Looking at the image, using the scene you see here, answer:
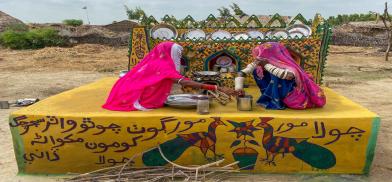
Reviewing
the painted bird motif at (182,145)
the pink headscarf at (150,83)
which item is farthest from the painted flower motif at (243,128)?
the pink headscarf at (150,83)

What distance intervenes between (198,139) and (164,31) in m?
3.23

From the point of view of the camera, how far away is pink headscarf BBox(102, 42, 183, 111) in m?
4.12

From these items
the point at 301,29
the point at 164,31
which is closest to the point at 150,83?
the point at 164,31

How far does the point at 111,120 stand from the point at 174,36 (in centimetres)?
317

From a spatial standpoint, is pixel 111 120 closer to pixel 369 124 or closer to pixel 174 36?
pixel 369 124

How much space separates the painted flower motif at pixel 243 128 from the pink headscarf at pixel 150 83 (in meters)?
0.81

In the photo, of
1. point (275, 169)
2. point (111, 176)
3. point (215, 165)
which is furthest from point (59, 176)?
point (275, 169)

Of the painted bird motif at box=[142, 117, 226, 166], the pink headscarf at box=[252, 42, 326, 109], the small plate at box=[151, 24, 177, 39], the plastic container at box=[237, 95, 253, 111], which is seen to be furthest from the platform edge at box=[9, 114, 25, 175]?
the small plate at box=[151, 24, 177, 39]

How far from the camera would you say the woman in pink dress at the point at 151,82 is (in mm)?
4117

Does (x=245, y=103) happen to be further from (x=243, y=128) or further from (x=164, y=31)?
(x=164, y=31)

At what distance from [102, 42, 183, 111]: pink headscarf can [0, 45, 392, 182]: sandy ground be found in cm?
109

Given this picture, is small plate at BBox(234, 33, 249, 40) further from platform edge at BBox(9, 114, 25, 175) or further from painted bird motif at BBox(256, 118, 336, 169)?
platform edge at BBox(9, 114, 25, 175)

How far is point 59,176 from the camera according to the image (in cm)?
399

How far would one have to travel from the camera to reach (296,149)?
387 cm
